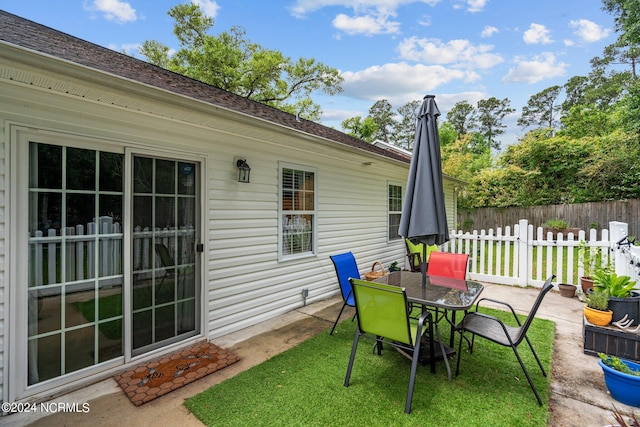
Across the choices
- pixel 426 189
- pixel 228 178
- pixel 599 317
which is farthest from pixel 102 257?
pixel 599 317

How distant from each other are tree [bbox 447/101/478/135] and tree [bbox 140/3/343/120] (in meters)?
14.5

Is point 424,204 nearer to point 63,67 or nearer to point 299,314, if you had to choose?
point 299,314

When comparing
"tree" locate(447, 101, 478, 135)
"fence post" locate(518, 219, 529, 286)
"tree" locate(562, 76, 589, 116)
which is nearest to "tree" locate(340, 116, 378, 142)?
"tree" locate(447, 101, 478, 135)

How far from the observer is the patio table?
2539 millimetres

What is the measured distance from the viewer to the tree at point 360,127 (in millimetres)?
20423

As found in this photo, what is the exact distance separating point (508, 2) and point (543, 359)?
25.2 feet

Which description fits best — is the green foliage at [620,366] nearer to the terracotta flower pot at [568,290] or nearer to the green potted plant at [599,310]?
the green potted plant at [599,310]

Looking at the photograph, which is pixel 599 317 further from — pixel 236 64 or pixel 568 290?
pixel 236 64

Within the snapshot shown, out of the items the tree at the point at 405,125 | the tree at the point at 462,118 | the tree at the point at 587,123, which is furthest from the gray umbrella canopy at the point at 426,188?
the tree at the point at 462,118

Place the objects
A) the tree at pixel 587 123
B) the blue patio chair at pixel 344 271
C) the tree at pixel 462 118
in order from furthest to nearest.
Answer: the tree at pixel 462 118 < the tree at pixel 587 123 < the blue patio chair at pixel 344 271

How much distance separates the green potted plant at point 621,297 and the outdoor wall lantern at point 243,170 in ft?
14.8

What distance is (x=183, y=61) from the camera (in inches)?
698

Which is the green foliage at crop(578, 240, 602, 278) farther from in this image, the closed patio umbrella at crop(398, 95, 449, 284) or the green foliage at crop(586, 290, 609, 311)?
the closed patio umbrella at crop(398, 95, 449, 284)

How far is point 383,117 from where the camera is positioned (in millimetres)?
29938
